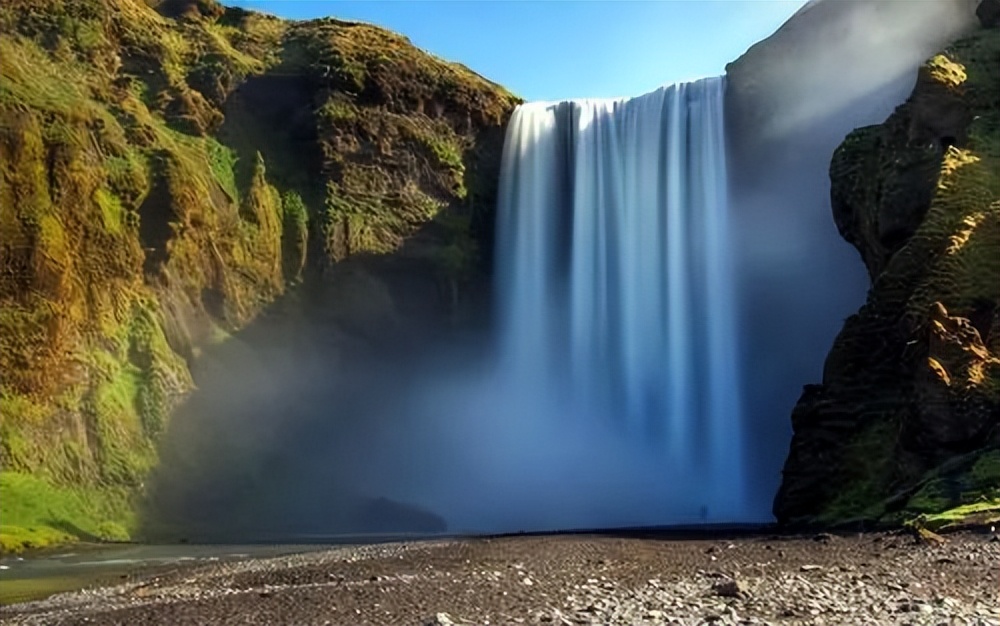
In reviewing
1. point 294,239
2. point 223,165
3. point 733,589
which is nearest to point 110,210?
point 223,165

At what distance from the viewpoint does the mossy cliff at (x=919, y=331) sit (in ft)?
95.9

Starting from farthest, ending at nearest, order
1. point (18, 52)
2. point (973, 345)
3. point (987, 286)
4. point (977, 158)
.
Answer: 1. point (18, 52)
2. point (977, 158)
3. point (987, 286)
4. point (973, 345)

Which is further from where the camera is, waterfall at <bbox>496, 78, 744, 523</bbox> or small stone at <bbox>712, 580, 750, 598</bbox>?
waterfall at <bbox>496, 78, 744, 523</bbox>

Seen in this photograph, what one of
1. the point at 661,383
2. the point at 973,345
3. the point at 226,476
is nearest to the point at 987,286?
the point at 973,345

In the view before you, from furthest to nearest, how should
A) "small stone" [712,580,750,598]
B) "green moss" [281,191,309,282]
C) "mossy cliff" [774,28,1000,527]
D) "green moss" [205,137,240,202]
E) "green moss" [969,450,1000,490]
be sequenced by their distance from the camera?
"green moss" [281,191,309,282] < "green moss" [205,137,240,202] < "mossy cliff" [774,28,1000,527] < "green moss" [969,450,1000,490] < "small stone" [712,580,750,598]

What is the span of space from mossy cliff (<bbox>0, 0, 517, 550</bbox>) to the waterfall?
4.14m

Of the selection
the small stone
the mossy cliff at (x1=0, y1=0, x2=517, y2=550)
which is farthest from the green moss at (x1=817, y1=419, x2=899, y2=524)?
Answer: the mossy cliff at (x1=0, y1=0, x2=517, y2=550)

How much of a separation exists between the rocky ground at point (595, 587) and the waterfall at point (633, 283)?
24.5 meters

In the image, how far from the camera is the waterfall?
167 ft

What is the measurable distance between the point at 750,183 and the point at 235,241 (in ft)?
87.8

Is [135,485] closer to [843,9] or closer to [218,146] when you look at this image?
[218,146]

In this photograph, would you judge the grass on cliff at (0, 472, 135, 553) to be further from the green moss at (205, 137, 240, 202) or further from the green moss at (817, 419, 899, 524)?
the green moss at (817, 419, 899, 524)

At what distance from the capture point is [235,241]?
177ft

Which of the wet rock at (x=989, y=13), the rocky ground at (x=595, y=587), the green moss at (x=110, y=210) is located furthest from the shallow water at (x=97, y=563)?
the wet rock at (x=989, y=13)
